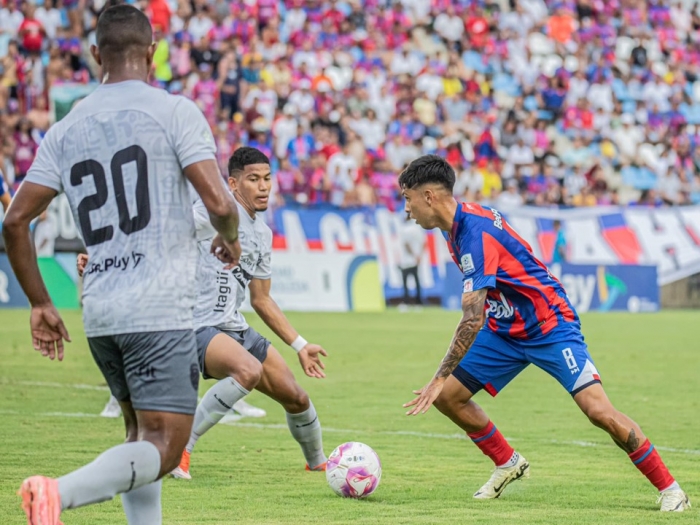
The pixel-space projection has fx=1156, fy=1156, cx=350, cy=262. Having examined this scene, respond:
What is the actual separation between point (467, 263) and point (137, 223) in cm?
276

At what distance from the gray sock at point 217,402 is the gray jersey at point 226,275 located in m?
0.42

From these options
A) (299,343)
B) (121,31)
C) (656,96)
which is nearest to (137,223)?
(121,31)

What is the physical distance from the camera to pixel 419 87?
30766mm

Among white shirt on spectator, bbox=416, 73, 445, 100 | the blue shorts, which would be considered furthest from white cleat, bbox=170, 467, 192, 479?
white shirt on spectator, bbox=416, 73, 445, 100

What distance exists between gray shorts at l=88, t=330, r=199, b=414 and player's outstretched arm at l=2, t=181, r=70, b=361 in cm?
21

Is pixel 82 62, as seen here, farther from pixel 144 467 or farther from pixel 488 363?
pixel 144 467

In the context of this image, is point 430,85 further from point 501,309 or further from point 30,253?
point 30,253

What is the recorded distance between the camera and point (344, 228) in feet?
81.5

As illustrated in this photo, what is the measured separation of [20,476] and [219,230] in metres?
3.48

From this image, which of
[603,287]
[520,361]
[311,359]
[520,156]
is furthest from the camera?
[520,156]

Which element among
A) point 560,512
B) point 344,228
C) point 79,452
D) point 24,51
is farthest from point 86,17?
point 560,512

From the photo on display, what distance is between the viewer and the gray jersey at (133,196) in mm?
4684

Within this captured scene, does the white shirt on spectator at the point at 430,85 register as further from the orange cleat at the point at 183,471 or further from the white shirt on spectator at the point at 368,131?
the orange cleat at the point at 183,471

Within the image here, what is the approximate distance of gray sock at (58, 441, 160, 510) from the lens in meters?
4.44
